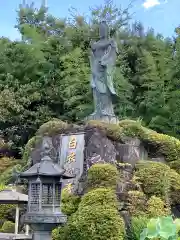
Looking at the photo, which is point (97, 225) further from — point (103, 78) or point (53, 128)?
point (103, 78)

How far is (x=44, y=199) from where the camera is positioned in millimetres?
6781

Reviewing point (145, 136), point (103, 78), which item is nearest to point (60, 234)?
point (145, 136)

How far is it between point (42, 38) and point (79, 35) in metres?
1.76

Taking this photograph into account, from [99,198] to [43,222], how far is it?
5.78ft

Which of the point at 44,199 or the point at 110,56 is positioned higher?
the point at 110,56

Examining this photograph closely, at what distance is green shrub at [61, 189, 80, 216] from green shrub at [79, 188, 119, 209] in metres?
0.41

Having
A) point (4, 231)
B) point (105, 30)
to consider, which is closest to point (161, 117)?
point (105, 30)

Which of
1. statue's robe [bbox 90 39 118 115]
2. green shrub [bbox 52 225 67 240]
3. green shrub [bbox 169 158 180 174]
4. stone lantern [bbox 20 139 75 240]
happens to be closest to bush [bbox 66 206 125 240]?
green shrub [bbox 52 225 67 240]

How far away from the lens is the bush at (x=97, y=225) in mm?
7676

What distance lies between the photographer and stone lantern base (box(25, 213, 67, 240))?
656 centimetres

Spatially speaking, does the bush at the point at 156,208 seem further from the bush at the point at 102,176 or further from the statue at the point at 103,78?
the statue at the point at 103,78

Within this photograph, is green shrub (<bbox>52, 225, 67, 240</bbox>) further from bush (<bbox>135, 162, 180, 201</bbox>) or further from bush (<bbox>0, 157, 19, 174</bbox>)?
bush (<bbox>0, 157, 19, 174</bbox>)

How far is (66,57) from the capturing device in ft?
56.2

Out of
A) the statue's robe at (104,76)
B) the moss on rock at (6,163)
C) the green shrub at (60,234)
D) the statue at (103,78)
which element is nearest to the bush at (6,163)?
the moss on rock at (6,163)
